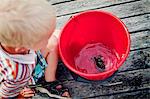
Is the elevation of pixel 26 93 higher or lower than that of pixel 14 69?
lower

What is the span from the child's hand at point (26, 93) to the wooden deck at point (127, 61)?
4 cm

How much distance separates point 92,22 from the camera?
1.66 metres

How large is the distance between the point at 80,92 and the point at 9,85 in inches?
15.5

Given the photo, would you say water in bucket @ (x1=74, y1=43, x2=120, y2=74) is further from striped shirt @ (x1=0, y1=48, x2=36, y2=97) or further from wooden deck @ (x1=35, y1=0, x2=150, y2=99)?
striped shirt @ (x1=0, y1=48, x2=36, y2=97)

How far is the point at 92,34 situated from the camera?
1.72 metres

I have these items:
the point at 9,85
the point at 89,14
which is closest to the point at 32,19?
the point at 9,85

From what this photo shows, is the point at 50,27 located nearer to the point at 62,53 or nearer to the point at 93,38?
the point at 62,53

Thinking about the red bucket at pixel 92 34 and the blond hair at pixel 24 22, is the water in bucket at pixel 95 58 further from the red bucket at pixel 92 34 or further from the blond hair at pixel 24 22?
the blond hair at pixel 24 22

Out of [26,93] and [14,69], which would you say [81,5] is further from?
[14,69]

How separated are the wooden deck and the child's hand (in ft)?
0.14

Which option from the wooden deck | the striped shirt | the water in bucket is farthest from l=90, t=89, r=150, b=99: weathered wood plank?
the striped shirt

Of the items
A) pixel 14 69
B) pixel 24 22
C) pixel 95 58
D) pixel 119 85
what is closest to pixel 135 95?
pixel 119 85

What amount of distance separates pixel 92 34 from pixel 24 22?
0.61 m

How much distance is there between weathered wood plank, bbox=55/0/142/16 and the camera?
1.84 metres
